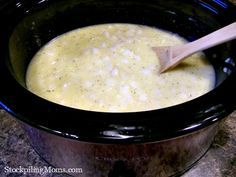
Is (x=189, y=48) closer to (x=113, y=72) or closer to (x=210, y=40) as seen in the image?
(x=210, y=40)

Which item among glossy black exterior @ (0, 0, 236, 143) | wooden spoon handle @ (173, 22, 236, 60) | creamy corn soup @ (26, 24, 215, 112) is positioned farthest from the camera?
creamy corn soup @ (26, 24, 215, 112)

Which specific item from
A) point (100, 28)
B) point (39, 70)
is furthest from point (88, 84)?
point (100, 28)

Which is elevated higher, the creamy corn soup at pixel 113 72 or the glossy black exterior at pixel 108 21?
the glossy black exterior at pixel 108 21

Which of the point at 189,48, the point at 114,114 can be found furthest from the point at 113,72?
the point at 114,114

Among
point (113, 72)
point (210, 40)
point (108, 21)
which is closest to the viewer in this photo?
point (210, 40)

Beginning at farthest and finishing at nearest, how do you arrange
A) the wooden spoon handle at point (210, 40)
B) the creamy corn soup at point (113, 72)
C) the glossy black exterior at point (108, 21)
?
1. the creamy corn soup at point (113, 72)
2. the wooden spoon handle at point (210, 40)
3. the glossy black exterior at point (108, 21)

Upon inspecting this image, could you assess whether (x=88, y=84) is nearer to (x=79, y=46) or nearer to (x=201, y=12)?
(x=79, y=46)
